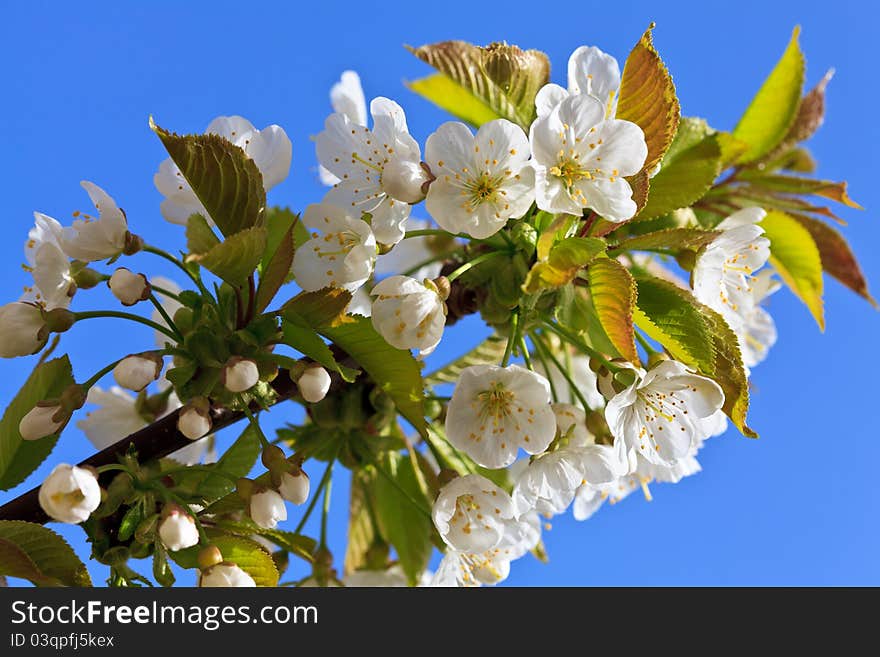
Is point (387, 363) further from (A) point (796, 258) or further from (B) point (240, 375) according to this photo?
(A) point (796, 258)

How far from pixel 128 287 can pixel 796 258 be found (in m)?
1.63

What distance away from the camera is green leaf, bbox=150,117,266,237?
1.63 meters

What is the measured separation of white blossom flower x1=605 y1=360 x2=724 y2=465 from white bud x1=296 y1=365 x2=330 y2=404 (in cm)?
52

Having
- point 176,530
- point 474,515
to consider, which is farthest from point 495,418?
point 176,530

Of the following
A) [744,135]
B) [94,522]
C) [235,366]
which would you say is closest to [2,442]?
[94,522]

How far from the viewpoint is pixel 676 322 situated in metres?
1.71

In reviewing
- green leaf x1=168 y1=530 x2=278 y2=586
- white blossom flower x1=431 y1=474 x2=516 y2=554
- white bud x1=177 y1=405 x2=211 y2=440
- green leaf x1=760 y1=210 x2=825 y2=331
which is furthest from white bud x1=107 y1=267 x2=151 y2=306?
green leaf x1=760 y1=210 x2=825 y2=331

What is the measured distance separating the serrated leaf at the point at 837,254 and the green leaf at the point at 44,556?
1.98 meters

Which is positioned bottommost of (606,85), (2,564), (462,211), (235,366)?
(2,564)

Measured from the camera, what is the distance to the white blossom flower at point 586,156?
1709 millimetres

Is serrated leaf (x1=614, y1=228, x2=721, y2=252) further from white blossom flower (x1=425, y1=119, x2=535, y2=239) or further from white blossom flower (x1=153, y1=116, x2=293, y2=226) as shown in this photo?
white blossom flower (x1=153, y1=116, x2=293, y2=226)

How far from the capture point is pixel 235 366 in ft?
5.32
